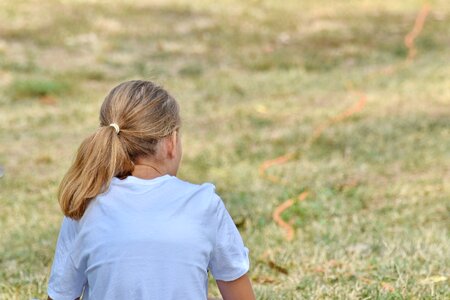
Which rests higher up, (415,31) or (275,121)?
(275,121)

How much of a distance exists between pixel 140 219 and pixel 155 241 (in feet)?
0.26

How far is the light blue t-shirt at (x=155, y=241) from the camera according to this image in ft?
8.61

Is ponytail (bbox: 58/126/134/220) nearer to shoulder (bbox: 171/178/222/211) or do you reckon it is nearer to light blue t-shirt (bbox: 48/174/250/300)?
light blue t-shirt (bbox: 48/174/250/300)

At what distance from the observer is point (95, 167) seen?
2.71 metres

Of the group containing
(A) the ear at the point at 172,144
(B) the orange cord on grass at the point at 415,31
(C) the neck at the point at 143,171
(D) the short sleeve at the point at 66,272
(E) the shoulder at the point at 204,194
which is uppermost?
(A) the ear at the point at 172,144

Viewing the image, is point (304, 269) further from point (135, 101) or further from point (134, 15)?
point (134, 15)

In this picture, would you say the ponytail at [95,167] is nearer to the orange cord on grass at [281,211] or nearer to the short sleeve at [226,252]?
the short sleeve at [226,252]

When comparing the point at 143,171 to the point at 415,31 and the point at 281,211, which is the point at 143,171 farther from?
the point at 415,31

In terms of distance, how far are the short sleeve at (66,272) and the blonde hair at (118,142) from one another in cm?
8

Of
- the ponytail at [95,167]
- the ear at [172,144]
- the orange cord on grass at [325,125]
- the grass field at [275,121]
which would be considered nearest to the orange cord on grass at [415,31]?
the orange cord on grass at [325,125]

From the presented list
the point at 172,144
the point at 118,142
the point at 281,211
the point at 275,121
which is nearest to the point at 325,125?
the point at 275,121

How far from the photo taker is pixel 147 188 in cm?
270

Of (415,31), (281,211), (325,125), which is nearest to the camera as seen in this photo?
(281,211)

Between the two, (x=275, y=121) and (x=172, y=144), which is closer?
(x=172, y=144)
